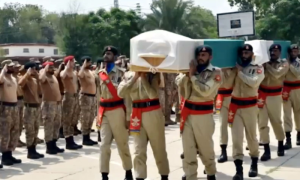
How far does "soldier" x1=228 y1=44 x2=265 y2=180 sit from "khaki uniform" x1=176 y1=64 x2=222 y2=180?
964 mm

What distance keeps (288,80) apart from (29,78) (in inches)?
200

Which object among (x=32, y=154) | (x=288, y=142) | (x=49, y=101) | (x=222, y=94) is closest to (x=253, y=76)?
(x=222, y=94)

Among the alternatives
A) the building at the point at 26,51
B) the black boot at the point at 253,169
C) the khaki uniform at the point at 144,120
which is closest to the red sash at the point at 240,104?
the black boot at the point at 253,169

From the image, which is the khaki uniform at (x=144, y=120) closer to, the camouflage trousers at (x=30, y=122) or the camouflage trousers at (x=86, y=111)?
the camouflage trousers at (x=30, y=122)

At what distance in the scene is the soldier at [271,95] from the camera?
9.91m

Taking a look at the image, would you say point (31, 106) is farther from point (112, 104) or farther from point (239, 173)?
point (239, 173)

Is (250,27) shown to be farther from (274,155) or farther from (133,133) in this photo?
(133,133)

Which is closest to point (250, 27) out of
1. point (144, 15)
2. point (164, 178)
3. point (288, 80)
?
point (288, 80)

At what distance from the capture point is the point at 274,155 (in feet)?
34.8

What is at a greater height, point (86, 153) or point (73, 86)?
point (73, 86)

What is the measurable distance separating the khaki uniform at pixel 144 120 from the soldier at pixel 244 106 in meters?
1.24

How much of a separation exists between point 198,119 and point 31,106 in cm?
467

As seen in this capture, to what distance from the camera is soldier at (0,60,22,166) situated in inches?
418

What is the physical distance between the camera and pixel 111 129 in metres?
8.64
